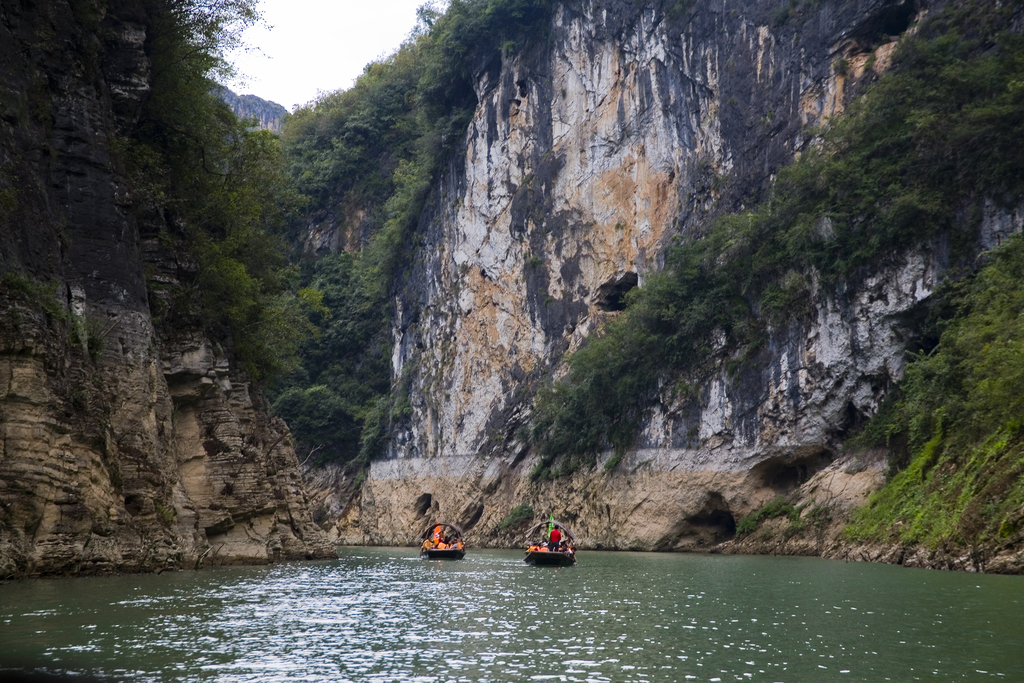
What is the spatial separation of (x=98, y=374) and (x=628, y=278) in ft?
102

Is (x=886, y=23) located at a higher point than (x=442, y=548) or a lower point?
higher

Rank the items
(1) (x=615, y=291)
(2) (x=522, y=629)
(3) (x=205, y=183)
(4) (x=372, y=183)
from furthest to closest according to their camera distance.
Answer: (4) (x=372, y=183) → (1) (x=615, y=291) → (3) (x=205, y=183) → (2) (x=522, y=629)

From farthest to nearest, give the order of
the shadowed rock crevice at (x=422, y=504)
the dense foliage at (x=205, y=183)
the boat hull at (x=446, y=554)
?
the shadowed rock crevice at (x=422, y=504) < the boat hull at (x=446, y=554) < the dense foliage at (x=205, y=183)

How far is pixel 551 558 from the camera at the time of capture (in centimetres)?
3064

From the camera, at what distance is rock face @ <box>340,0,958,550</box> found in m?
36.8

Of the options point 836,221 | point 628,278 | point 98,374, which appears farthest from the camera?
point 628,278

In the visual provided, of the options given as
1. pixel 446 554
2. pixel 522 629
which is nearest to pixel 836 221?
pixel 446 554

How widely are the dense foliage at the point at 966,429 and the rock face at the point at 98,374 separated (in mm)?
18304

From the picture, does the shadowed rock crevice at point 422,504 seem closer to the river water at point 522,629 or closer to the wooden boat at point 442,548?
the wooden boat at point 442,548

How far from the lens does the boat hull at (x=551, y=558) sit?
30547 mm

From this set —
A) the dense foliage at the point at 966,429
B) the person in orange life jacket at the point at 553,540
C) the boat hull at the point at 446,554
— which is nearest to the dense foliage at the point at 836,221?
the dense foliage at the point at 966,429

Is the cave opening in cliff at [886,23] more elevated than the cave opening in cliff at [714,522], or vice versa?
the cave opening in cliff at [886,23]

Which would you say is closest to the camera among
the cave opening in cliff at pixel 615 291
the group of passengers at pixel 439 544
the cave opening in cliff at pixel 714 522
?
the group of passengers at pixel 439 544

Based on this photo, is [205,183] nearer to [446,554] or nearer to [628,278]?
[446,554]
